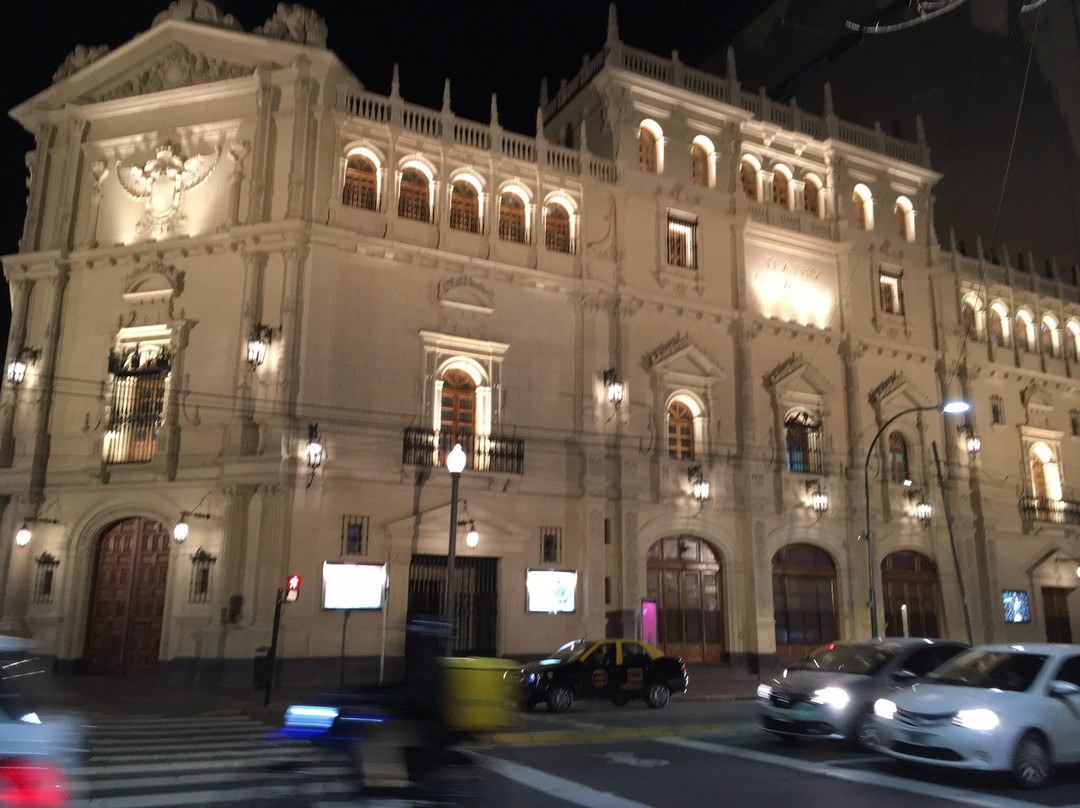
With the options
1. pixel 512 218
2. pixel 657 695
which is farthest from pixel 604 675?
pixel 512 218

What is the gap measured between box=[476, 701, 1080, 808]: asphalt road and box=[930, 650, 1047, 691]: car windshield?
112 centimetres

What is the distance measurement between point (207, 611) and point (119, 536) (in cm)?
378

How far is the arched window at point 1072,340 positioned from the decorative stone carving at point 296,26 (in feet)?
111

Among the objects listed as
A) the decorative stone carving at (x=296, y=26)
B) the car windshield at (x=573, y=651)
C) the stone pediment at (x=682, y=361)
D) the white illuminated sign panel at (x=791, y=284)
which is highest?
the decorative stone carving at (x=296, y=26)

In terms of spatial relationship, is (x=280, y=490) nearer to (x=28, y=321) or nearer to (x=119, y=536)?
(x=119, y=536)

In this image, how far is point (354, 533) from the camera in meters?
22.8

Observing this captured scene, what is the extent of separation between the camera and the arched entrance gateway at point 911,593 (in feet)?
103

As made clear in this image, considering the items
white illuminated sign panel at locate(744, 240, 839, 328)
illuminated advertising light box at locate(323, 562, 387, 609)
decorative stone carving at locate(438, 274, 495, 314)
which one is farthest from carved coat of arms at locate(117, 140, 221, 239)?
white illuminated sign panel at locate(744, 240, 839, 328)

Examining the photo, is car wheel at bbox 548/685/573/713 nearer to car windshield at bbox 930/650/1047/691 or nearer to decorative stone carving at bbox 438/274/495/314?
car windshield at bbox 930/650/1047/691

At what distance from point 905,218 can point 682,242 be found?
1126 centimetres

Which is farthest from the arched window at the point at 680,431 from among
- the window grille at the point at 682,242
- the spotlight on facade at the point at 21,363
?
the spotlight on facade at the point at 21,363

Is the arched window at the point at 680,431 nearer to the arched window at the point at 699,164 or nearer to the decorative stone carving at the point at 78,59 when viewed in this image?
the arched window at the point at 699,164

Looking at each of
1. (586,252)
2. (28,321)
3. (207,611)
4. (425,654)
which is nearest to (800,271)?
(586,252)

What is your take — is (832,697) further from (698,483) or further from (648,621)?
(698,483)
